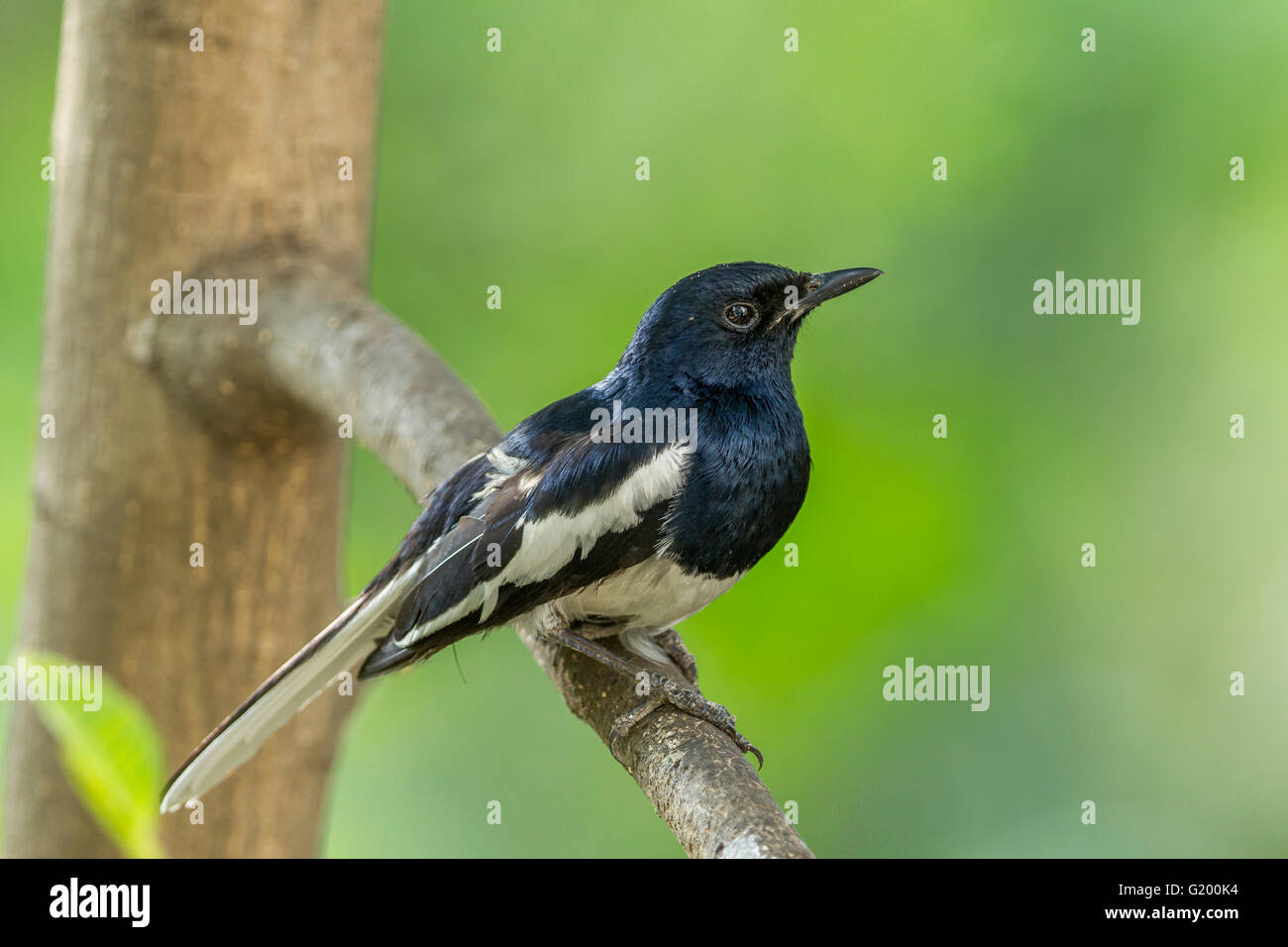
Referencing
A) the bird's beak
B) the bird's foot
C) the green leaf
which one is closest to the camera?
the green leaf

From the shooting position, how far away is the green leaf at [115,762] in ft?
2.56

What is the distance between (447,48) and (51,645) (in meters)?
2.28

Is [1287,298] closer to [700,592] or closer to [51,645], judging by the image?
[700,592]

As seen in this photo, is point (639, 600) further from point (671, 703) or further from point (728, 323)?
point (728, 323)

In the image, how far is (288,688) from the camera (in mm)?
2076

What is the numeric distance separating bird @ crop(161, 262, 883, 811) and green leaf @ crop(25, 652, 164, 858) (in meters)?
1.12

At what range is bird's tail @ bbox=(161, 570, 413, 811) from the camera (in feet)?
6.69

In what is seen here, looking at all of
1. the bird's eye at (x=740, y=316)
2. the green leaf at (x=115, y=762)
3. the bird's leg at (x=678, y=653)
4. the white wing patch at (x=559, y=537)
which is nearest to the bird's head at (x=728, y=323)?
the bird's eye at (x=740, y=316)

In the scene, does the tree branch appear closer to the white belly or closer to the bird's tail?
the white belly

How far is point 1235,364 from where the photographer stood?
3717 millimetres

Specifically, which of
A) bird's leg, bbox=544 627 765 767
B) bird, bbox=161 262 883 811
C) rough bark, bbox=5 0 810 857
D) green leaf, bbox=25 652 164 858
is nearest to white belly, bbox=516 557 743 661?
bird, bbox=161 262 883 811

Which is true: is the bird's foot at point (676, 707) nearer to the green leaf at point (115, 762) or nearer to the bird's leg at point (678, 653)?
the bird's leg at point (678, 653)

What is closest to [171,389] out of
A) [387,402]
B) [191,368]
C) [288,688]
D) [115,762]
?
[191,368]
